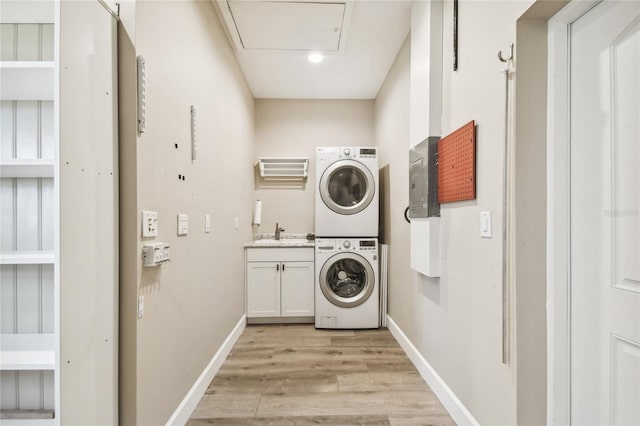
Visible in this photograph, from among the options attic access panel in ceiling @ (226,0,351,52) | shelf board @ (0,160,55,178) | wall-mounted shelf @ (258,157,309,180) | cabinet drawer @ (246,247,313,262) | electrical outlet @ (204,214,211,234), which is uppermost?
attic access panel in ceiling @ (226,0,351,52)

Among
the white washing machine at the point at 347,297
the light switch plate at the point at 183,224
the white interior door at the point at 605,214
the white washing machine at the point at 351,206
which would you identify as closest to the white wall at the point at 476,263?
the white interior door at the point at 605,214

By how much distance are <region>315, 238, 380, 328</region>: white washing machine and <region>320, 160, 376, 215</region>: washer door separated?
361 mm

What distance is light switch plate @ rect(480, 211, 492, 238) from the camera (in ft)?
4.57

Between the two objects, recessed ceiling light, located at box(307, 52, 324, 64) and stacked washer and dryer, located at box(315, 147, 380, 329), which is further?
stacked washer and dryer, located at box(315, 147, 380, 329)

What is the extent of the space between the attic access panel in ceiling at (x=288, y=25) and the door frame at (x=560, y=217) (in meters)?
1.49

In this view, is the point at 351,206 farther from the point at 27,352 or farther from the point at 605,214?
the point at 27,352

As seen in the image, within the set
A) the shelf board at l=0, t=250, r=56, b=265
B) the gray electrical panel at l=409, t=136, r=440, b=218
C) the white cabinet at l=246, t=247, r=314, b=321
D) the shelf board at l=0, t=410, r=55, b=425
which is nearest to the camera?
the shelf board at l=0, t=250, r=56, b=265

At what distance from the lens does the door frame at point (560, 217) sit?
3.87ft

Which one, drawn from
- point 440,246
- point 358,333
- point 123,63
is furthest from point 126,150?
point 358,333

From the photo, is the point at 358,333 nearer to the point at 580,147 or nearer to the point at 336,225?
the point at 336,225

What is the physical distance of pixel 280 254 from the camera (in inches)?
131

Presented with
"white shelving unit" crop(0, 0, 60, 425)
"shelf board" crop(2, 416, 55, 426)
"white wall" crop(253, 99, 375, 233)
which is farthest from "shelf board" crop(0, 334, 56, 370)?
"white wall" crop(253, 99, 375, 233)

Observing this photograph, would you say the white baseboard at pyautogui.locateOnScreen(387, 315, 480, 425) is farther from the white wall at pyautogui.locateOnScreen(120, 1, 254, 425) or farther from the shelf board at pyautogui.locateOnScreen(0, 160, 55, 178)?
the shelf board at pyautogui.locateOnScreen(0, 160, 55, 178)

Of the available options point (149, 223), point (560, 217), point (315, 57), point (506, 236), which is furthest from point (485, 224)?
point (315, 57)
